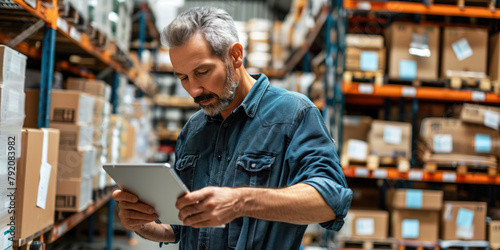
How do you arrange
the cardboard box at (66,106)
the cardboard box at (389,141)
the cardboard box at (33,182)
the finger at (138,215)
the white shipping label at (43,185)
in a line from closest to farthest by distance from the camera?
1. the finger at (138,215)
2. the cardboard box at (33,182)
3. the white shipping label at (43,185)
4. the cardboard box at (66,106)
5. the cardboard box at (389,141)

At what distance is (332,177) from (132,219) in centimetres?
76

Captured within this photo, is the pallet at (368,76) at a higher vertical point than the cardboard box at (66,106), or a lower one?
higher

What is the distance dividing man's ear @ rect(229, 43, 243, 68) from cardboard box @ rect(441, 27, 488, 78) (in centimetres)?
371

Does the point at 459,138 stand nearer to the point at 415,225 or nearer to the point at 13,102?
the point at 415,225

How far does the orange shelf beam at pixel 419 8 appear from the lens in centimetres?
468

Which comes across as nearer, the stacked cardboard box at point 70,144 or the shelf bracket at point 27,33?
the shelf bracket at point 27,33

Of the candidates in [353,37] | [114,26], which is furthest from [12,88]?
[353,37]

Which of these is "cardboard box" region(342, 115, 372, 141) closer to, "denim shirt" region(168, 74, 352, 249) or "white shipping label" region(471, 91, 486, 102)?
"white shipping label" region(471, 91, 486, 102)

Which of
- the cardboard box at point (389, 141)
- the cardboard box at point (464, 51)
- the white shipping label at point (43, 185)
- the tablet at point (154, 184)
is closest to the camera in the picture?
the tablet at point (154, 184)

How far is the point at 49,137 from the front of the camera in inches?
107

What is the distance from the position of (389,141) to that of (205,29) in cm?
347

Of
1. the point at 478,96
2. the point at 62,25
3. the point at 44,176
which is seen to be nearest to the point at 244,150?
the point at 44,176

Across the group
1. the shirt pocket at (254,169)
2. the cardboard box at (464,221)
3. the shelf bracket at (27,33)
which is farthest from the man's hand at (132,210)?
the cardboard box at (464,221)

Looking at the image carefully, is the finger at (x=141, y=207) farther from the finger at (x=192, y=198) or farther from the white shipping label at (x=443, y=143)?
the white shipping label at (x=443, y=143)
